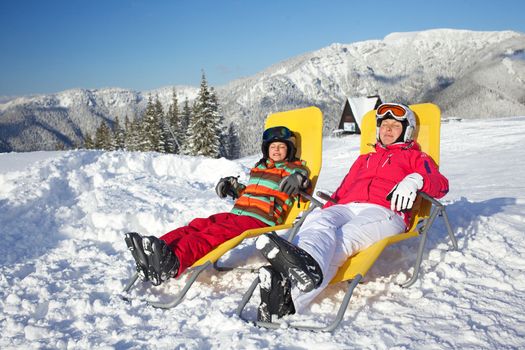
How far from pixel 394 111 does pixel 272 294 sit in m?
2.69

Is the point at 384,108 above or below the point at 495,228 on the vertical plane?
above

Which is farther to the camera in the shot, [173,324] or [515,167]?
[515,167]

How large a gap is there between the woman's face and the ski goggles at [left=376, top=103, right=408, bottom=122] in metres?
0.06

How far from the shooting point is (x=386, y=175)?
4176 mm

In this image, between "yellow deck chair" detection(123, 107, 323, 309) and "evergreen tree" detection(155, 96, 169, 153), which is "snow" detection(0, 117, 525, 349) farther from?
"evergreen tree" detection(155, 96, 169, 153)

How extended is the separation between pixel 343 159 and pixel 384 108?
12339mm

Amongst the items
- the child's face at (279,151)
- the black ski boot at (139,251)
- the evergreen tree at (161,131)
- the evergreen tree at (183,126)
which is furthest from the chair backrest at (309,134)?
the evergreen tree at (183,126)

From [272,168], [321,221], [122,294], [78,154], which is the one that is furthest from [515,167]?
[78,154]

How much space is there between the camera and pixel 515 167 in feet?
32.0

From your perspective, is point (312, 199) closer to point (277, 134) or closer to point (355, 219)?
point (355, 219)

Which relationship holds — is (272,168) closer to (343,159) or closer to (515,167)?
(515,167)

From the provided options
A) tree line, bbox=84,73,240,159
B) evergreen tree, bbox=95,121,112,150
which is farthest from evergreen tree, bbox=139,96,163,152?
evergreen tree, bbox=95,121,112,150

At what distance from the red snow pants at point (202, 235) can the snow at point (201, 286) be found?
0.35 metres

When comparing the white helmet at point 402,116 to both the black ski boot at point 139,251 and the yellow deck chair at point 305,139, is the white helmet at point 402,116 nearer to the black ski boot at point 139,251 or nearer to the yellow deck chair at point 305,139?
the yellow deck chair at point 305,139
